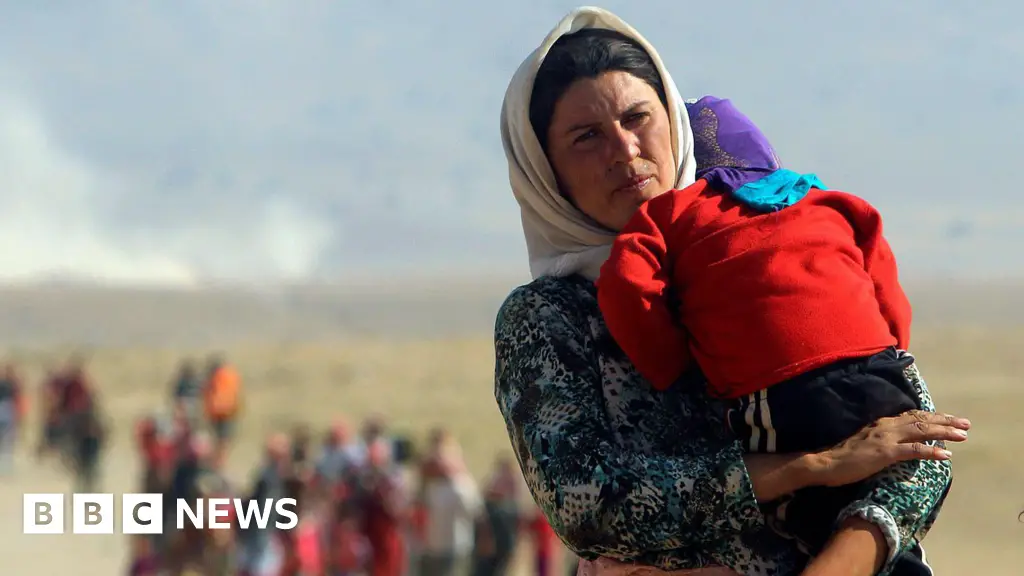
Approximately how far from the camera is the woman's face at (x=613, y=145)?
239 cm

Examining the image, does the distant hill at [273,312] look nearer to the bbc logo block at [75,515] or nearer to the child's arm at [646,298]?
the bbc logo block at [75,515]

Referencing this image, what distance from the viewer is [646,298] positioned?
220 centimetres

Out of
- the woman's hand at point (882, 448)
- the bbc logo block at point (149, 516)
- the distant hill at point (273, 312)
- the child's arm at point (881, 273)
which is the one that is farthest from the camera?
the distant hill at point (273, 312)

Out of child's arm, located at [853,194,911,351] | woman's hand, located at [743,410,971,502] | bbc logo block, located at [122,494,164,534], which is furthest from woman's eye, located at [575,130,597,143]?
bbc logo block, located at [122,494,164,534]

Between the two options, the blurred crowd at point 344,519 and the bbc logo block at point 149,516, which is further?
the bbc logo block at point 149,516

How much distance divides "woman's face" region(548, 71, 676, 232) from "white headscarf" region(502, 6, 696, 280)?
24 millimetres

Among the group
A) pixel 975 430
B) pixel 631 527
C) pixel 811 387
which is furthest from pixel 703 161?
pixel 975 430

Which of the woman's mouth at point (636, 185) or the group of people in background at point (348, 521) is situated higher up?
the woman's mouth at point (636, 185)

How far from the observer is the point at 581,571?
246cm

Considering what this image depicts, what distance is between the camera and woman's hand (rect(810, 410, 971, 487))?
211cm

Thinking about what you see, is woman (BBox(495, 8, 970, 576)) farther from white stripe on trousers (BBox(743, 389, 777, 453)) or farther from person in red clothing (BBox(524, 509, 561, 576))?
person in red clothing (BBox(524, 509, 561, 576))

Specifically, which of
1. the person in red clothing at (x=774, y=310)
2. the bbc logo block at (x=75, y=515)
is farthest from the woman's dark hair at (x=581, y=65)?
the bbc logo block at (x=75, y=515)

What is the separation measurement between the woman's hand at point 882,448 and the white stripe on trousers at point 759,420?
0.24 feet

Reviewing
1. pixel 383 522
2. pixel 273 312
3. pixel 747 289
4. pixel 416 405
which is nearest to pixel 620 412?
pixel 747 289
